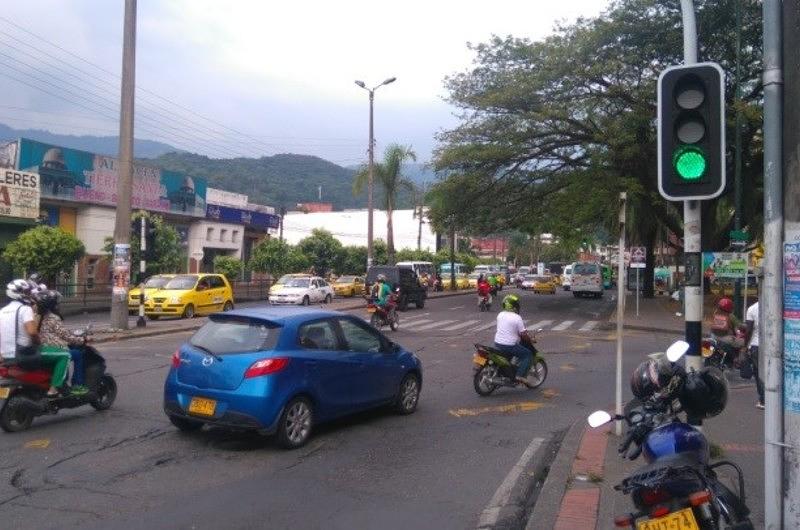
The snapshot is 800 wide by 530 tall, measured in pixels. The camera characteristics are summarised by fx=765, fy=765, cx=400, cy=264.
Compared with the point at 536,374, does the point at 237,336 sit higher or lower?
higher

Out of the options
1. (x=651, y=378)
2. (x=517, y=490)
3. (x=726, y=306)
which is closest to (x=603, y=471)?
(x=517, y=490)

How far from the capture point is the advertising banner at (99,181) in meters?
36.2

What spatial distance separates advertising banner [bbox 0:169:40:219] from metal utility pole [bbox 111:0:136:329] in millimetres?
12783

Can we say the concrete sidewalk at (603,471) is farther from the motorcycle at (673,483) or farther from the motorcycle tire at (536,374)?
the motorcycle tire at (536,374)

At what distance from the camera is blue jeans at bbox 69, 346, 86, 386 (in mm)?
9305

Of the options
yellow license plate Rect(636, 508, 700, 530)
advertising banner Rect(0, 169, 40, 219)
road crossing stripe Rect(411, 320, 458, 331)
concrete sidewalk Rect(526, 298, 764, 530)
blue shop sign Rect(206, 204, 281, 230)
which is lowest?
concrete sidewalk Rect(526, 298, 764, 530)

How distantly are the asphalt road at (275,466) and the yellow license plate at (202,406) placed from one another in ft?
1.31

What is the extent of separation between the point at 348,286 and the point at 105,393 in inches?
1413

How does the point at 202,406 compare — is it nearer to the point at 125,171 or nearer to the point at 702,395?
the point at 702,395

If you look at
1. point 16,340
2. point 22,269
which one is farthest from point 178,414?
point 22,269

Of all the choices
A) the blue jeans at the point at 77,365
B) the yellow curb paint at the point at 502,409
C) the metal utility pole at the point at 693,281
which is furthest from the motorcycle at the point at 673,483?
the blue jeans at the point at 77,365

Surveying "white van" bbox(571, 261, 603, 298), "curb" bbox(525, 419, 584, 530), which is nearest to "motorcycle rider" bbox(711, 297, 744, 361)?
"curb" bbox(525, 419, 584, 530)

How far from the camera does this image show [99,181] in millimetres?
39562

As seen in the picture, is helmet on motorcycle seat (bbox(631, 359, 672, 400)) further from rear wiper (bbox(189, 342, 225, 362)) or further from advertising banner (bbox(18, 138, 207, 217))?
advertising banner (bbox(18, 138, 207, 217))
